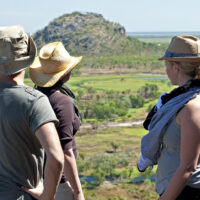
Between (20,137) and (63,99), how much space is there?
45 cm

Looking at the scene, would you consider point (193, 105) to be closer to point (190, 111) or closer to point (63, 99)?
point (190, 111)

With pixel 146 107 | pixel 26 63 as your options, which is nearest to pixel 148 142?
pixel 26 63

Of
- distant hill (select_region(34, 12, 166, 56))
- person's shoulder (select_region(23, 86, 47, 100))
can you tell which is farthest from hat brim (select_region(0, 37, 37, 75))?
distant hill (select_region(34, 12, 166, 56))

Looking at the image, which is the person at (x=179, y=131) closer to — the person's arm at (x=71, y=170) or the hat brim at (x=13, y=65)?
the person's arm at (x=71, y=170)

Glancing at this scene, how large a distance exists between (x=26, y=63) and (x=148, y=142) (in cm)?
71

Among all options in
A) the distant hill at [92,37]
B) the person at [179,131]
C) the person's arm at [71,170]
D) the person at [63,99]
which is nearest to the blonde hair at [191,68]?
the person at [179,131]

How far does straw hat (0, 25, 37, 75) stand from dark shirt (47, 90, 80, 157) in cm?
37

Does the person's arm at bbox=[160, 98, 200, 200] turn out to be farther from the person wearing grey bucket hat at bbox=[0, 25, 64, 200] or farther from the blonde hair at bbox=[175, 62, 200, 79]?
the person wearing grey bucket hat at bbox=[0, 25, 64, 200]

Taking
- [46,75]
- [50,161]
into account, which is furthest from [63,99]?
[50,161]

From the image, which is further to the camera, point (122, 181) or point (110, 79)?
point (110, 79)

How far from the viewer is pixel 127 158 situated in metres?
22.1

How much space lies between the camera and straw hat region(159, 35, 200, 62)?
1639 mm

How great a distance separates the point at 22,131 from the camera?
145 cm

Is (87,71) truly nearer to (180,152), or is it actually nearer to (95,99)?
(95,99)
